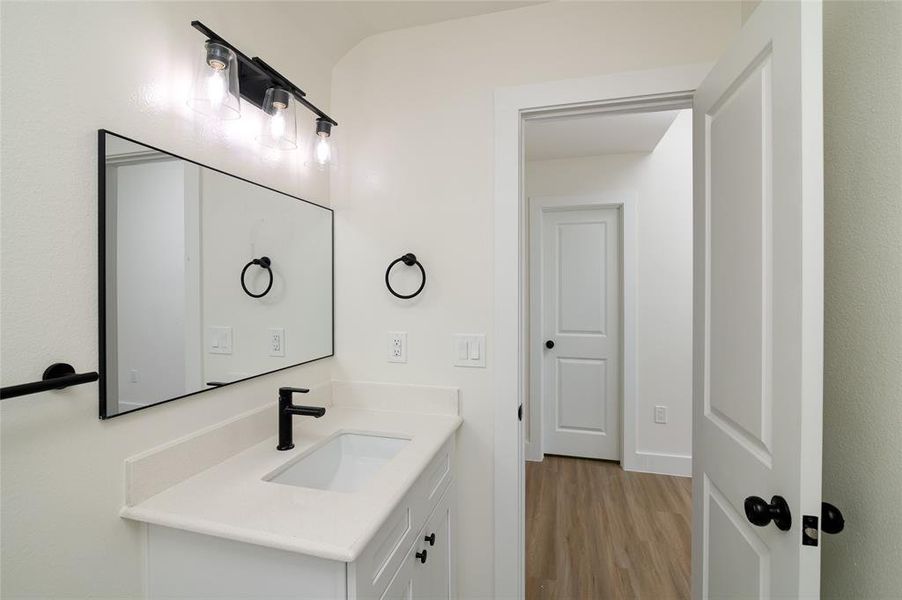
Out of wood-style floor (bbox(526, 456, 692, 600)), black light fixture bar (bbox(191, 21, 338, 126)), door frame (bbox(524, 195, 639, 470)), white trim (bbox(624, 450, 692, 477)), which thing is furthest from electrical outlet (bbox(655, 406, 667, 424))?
black light fixture bar (bbox(191, 21, 338, 126))

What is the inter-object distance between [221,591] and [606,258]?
314 cm

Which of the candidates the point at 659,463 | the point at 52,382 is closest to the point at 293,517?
the point at 52,382

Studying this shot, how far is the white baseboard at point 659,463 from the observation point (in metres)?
3.05

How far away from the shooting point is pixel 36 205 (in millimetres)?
779

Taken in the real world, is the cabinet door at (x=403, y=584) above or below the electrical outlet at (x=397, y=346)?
below

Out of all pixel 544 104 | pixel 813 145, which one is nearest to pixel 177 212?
pixel 544 104

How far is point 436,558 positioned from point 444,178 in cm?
134

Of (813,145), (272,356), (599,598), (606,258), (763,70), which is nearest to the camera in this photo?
(813,145)

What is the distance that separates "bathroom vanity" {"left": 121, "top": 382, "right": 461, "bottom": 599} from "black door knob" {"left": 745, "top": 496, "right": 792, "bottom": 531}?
759 mm

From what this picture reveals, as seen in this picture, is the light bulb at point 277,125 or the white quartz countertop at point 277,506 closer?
the white quartz countertop at point 277,506

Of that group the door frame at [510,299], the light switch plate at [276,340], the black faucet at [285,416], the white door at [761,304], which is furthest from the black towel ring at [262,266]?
the white door at [761,304]

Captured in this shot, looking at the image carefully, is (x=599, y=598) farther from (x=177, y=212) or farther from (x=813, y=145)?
(x=177, y=212)

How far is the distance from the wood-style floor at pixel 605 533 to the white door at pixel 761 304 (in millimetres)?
872

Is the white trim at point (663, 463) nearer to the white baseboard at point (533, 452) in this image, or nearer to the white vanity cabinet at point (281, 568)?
the white baseboard at point (533, 452)
